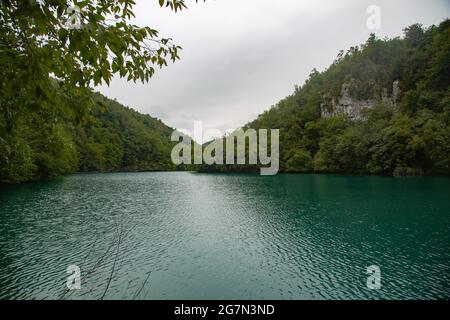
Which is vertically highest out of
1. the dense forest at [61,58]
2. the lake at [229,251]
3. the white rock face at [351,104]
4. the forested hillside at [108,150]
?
the white rock face at [351,104]

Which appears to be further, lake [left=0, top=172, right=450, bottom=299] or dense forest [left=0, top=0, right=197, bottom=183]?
lake [left=0, top=172, right=450, bottom=299]

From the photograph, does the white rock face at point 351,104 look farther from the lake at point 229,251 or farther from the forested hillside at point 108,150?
the forested hillside at point 108,150

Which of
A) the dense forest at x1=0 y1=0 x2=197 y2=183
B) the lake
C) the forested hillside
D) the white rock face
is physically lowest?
the lake

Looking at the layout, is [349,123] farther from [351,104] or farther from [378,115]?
[378,115]

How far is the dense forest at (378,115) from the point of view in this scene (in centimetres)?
6062

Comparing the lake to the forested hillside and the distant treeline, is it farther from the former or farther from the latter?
the forested hillside

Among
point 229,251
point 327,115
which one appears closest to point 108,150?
point 327,115

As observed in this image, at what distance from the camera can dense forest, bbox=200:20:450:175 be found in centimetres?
6062

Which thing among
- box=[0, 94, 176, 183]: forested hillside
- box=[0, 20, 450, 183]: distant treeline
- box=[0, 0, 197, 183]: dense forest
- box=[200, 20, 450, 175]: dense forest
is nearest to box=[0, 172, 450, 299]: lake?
box=[0, 0, 197, 183]: dense forest

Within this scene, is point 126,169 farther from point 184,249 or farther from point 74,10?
point 74,10

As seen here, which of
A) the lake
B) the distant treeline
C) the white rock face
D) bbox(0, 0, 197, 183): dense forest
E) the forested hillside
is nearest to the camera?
bbox(0, 0, 197, 183): dense forest

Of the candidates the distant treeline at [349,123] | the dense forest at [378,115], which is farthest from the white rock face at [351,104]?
the distant treeline at [349,123]

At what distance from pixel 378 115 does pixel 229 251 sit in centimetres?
7856

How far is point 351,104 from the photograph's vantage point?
97.0 metres
